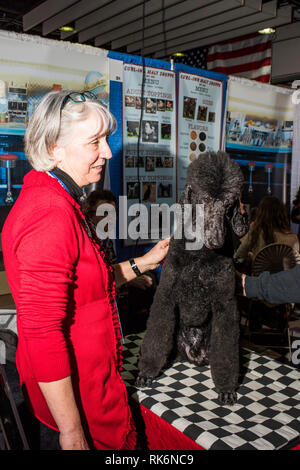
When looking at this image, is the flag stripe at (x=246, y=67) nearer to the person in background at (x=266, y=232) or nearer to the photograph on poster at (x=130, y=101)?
the person in background at (x=266, y=232)

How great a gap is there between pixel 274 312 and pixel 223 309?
1.70m

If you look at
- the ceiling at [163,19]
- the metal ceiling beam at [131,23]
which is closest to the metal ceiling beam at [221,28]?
the ceiling at [163,19]

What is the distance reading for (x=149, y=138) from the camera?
288cm

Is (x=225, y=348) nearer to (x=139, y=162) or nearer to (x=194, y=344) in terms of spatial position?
(x=194, y=344)

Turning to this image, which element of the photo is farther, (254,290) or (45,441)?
(254,290)

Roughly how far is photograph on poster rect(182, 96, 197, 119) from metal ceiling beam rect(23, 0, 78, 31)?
120 centimetres

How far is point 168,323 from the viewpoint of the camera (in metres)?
1.59

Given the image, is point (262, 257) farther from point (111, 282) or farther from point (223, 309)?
point (111, 282)

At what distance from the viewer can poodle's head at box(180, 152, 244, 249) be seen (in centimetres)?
148

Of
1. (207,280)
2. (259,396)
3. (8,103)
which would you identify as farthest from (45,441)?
(8,103)

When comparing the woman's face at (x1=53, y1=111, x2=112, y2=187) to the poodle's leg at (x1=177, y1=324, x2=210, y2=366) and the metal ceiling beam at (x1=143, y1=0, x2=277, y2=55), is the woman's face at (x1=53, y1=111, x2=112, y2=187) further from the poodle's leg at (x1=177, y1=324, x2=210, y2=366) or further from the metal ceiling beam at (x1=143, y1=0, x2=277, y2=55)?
the metal ceiling beam at (x1=143, y1=0, x2=277, y2=55)

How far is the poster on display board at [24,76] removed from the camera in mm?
2162

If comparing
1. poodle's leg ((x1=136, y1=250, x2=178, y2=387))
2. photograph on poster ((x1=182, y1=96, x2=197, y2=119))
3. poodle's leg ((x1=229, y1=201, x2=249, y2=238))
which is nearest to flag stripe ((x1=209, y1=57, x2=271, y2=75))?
photograph on poster ((x1=182, y1=96, x2=197, y2=119))

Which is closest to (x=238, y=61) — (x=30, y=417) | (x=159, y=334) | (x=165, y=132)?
(x=165, y=132)
